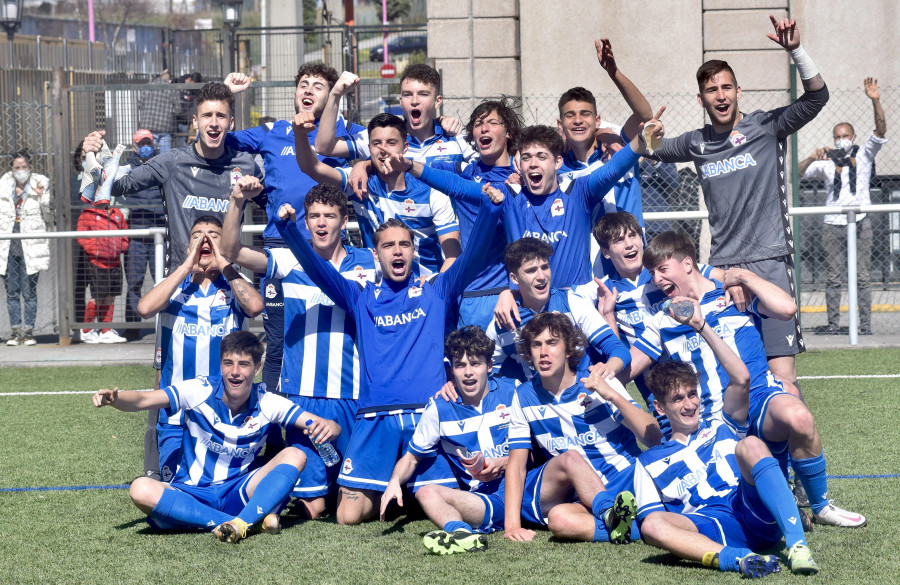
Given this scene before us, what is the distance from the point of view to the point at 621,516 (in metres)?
4.58

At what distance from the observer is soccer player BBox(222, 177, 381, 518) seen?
5.71 m

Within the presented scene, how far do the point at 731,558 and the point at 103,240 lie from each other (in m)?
8.16

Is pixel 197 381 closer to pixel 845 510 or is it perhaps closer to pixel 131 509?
pixel 131 509

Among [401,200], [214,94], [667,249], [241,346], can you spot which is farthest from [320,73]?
[667,249]

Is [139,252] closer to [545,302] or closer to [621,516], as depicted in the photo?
[545,302]

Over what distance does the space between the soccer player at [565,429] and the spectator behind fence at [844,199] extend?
19.0 ft

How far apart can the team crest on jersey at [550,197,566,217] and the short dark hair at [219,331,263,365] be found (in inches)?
68.5

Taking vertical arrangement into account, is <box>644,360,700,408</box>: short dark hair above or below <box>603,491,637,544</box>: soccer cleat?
above

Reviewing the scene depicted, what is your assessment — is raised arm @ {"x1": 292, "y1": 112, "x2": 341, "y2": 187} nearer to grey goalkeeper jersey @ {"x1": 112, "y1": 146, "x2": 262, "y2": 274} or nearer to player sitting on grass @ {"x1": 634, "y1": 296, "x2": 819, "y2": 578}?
grey goalkeeper jersey @ {"x1": 112, "y1": 146, "x2": 262, "y2": 274}

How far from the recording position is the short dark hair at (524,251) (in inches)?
214

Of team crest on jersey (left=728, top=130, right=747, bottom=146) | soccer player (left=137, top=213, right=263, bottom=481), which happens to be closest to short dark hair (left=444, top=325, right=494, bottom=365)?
soccer player (left=137, top=213, right=263, bottom=481)

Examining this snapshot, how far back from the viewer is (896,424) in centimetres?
693

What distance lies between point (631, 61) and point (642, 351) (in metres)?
8.23

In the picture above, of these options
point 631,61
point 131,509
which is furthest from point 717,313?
point 631,61
